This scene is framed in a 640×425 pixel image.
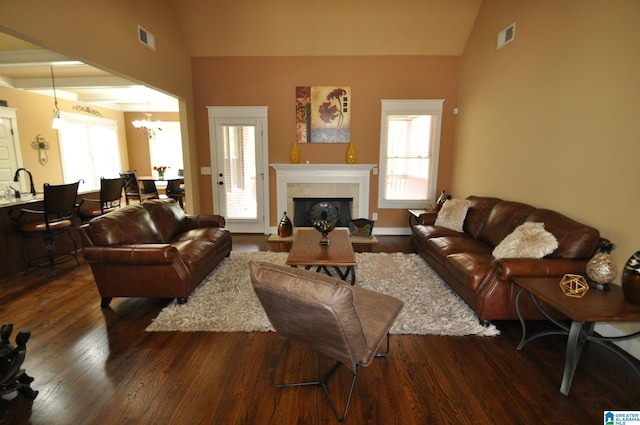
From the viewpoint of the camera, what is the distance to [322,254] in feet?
9.82

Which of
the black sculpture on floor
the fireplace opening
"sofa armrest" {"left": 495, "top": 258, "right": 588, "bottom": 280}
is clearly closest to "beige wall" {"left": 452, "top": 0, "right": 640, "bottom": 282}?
"sofa armrest" {"left": 495, "top": 258, "right": 588, "bottom": 280}

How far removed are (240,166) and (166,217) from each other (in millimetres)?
1971

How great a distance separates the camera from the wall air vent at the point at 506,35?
3.69m

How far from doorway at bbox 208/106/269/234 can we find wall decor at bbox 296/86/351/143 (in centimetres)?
67

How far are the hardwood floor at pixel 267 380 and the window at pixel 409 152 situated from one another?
3193mm

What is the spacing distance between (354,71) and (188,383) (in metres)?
4.98

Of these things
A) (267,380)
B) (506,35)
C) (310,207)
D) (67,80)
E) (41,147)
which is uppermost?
(506,35)

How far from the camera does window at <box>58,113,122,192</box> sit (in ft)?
23.8

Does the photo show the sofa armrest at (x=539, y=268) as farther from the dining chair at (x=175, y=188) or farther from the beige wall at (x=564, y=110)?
the dining chair at (x=175, y=188)

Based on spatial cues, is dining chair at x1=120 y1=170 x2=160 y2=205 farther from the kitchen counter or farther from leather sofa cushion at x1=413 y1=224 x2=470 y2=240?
leather sofa cushion at x1=413 y1=224 x2=470 y2=240

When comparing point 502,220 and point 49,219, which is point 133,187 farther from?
point 502,220

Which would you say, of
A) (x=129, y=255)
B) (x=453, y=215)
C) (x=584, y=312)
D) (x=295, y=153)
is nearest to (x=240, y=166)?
(x=295, y=153)

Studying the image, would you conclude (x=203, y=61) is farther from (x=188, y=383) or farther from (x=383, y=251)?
(x=188, y=383)

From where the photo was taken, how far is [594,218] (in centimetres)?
259
